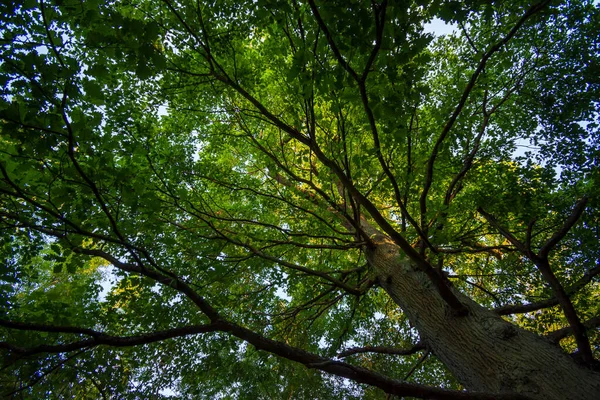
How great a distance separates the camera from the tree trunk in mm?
2359

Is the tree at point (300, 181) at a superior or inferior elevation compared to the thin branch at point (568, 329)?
superior

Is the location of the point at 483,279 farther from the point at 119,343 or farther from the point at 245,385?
the point at 119,343

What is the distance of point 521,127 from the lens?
14.8 ft

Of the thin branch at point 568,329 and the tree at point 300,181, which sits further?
the thin branch at point 568,329

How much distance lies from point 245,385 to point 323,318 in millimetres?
2657

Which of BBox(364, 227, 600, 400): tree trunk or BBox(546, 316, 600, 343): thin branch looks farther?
BBox(546, 316, 600, 343): thin branch

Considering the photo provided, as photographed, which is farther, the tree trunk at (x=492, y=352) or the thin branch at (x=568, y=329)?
the thin branch at (x=568, y=329)

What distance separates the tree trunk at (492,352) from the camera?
236 cm

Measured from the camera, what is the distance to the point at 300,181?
4234 millimetres

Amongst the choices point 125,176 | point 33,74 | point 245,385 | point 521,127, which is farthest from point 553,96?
point 245,385

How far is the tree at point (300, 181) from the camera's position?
7.13ft

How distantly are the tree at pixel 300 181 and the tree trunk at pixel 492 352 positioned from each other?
2 centimetres

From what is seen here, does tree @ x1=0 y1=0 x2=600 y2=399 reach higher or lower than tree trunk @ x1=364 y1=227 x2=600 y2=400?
higher

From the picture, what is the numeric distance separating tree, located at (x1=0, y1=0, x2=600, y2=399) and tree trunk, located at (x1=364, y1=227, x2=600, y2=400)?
2 cm
